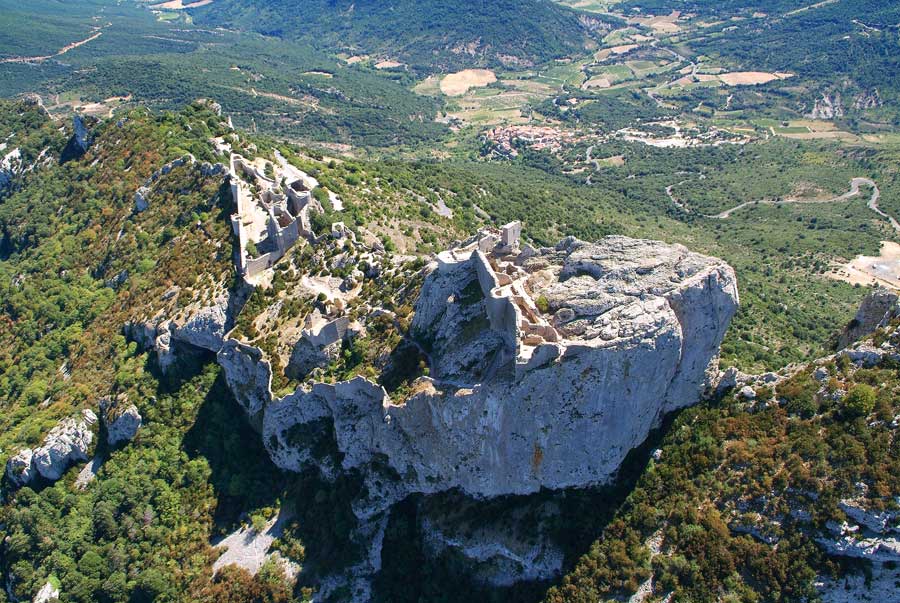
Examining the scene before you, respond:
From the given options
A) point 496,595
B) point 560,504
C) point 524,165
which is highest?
point 560,504

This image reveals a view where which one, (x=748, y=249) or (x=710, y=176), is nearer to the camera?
(x=748, y=249)

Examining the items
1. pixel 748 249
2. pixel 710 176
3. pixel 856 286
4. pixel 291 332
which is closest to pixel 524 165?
pixel 710 176

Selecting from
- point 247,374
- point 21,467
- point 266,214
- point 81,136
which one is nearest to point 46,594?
point 21,467

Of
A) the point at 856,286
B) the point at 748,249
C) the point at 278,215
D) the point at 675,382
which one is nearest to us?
the point at 675,382

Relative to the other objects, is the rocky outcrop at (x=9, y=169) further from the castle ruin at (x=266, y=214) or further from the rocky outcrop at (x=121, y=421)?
A: the rocky outcrop at (x=121, y=421)

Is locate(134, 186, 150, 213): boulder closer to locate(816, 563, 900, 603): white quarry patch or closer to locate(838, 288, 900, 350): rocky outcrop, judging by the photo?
locate(838, 288, 900, 350): rocky outcrop

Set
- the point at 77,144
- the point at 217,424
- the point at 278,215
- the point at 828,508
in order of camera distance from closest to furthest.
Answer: the point at 828,508 → the point at 217,424 → the point at 278,215 → the point at 77,144

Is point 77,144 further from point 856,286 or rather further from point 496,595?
point 856,286

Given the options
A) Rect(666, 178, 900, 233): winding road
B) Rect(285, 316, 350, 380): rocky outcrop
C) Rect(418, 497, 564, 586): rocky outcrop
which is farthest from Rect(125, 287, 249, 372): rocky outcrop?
Rect(666, 178, 900, 233): winding road
